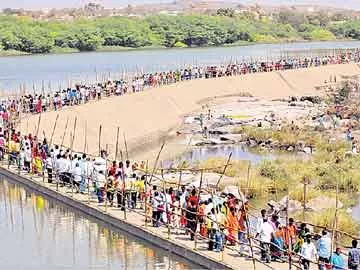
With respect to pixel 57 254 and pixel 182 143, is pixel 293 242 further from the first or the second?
pixel 182 143

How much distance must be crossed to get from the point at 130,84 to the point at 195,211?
38.3 meters

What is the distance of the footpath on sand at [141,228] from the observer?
72.8 ft

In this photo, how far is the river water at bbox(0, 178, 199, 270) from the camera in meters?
24.0

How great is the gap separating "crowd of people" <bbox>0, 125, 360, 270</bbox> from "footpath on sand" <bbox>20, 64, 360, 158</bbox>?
943cm

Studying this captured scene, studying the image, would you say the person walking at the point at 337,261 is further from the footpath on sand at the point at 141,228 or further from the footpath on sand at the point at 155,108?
the footpath on sand at the point at 155,108

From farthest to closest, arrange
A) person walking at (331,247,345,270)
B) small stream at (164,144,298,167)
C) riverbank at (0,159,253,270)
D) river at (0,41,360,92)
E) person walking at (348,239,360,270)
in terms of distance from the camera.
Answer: river at (0,41,360,92) < small stream at (164,144,298,167) < riverbank at (0,159,253,270) < person walking at (348,239,360,270) < person walking at (331,247,345,270)

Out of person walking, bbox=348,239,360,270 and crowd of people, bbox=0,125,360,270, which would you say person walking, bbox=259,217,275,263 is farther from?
person walking, bbox=348,239,360,270

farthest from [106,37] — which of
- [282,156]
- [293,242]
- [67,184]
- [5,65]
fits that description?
[293,242]

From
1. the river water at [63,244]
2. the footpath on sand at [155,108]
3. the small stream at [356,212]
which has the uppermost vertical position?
the river water at [63,244]

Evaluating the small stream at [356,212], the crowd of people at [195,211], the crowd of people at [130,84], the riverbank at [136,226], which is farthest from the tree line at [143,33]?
the small stream at [356,212]

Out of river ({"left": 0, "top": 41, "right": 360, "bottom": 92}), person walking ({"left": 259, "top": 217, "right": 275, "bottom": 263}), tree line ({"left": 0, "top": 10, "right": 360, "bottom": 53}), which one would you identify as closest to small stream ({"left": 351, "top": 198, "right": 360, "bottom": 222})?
person walking ({"left": 259, "top": 217, "right": 275, "bottom": 263})

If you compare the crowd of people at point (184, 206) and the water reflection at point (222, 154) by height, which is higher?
the crowd of people at point (184, 206)

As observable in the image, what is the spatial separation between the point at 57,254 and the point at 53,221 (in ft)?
11.2

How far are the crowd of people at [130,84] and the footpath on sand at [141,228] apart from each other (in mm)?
14440
